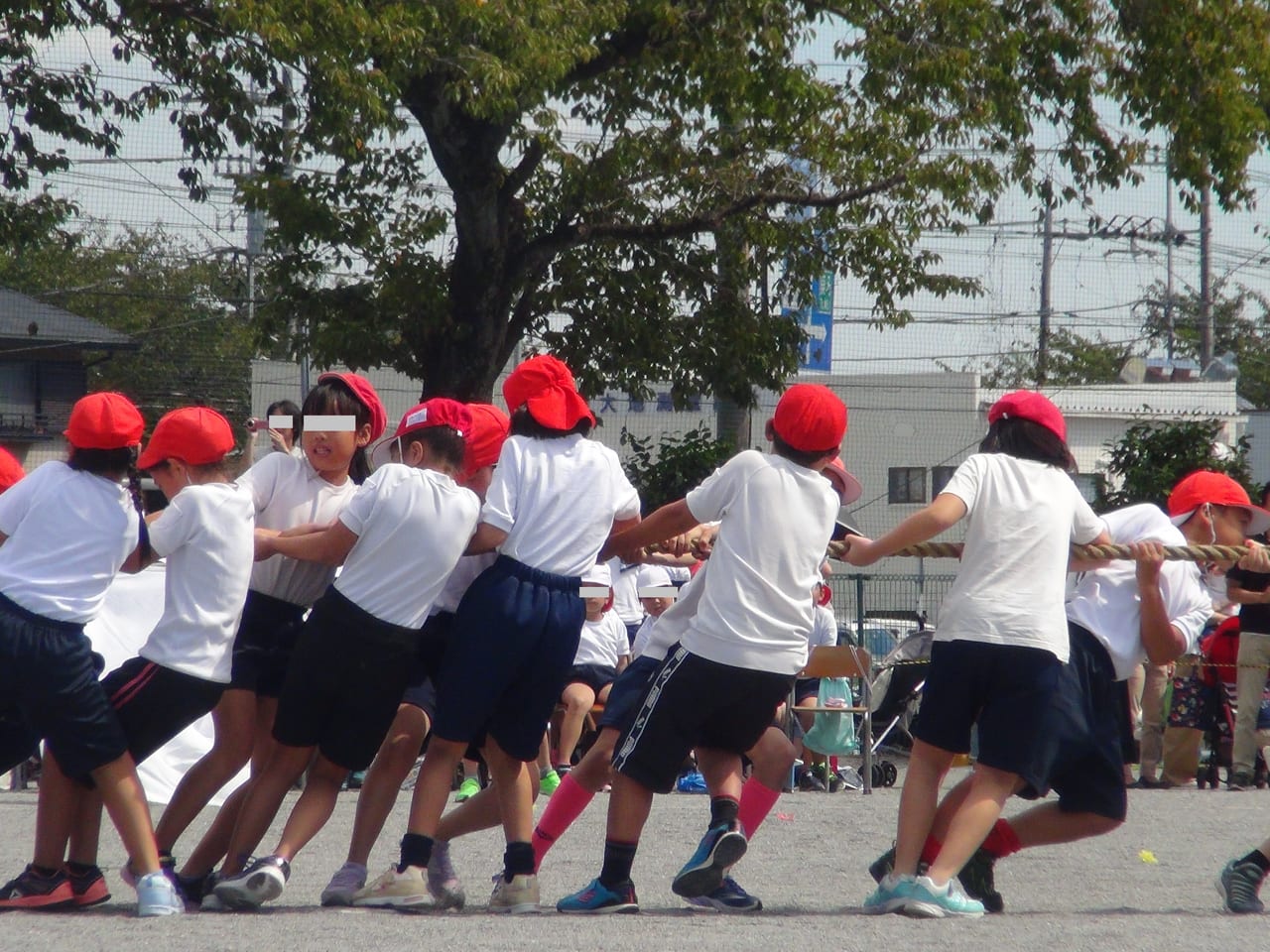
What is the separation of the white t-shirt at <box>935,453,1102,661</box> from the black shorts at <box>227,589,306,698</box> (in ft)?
7.35

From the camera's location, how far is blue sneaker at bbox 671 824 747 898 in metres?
5.22

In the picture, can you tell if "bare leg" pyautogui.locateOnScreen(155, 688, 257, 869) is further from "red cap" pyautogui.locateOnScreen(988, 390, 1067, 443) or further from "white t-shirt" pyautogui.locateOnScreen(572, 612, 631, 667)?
"white t-shirt" pyautogui.locateOnScreen(572, 612, 631, 667)

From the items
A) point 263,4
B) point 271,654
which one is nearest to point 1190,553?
point 271,654

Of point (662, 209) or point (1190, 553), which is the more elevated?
point (662, 209)

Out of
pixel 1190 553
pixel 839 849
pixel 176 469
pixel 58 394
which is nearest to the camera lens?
pixel 176 469

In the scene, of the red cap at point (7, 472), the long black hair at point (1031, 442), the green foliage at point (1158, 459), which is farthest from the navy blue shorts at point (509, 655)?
the green foliage at point (1158, 459)

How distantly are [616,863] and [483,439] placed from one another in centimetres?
152

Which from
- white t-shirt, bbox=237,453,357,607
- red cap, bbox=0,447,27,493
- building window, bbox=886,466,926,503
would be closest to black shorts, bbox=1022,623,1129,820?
white t-shirt, bbox=237,453,357,607

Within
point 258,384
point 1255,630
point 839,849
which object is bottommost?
point 839,849

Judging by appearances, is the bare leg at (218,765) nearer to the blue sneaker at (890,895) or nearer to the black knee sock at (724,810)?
the black knee sock at (724,810)

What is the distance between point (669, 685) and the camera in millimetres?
5180

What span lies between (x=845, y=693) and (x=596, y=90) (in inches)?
281

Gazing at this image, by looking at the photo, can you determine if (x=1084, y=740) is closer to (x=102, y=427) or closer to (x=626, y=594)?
(x=102, y=427)

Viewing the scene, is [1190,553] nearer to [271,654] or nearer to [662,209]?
[271,654]
